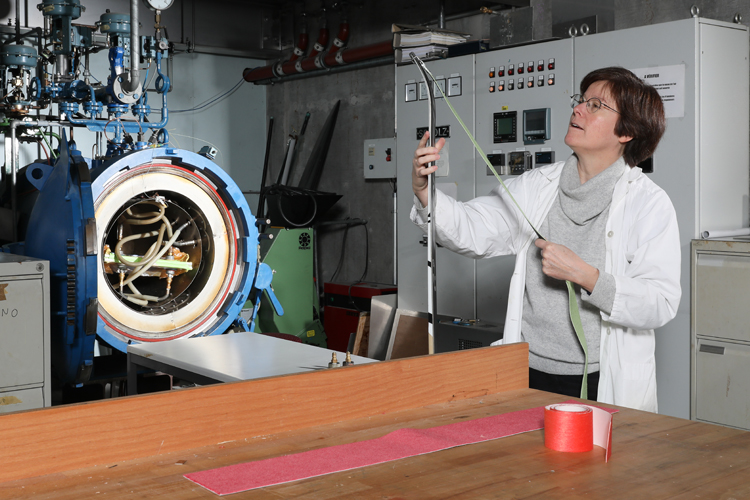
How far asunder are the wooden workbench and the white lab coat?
466mm

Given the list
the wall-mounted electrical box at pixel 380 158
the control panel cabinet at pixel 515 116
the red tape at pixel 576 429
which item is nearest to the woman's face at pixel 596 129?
the red tape at pixel 576 429

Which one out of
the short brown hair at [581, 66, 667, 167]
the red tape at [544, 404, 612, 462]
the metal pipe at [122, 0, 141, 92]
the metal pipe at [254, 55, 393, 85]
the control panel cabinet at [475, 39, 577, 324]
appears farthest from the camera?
the metal pipe at [254, 55, 393, 85]

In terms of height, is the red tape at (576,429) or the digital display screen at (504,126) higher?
the digital display screen at (504,126)

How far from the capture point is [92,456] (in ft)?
3.65

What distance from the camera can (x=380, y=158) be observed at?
19.7ft

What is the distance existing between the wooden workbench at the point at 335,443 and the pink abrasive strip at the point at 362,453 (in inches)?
0.9

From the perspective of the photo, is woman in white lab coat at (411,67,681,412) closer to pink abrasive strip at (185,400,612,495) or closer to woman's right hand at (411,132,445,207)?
woman's right hand at (411,132,445,207)

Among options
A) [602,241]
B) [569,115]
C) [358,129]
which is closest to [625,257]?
[602,241]

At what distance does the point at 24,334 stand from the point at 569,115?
106 inches

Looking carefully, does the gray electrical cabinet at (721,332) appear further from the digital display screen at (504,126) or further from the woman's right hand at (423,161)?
the woman's right hand at (423,161)

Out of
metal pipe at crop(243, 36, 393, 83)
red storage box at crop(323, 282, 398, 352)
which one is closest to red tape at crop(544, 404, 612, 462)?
red storage box at crop(323, 282, 398, 352)

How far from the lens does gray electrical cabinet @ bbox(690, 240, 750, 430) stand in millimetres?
3041

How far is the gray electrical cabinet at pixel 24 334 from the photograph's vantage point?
8.77ft

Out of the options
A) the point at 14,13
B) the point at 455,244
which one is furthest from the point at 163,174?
the point at 14,13
